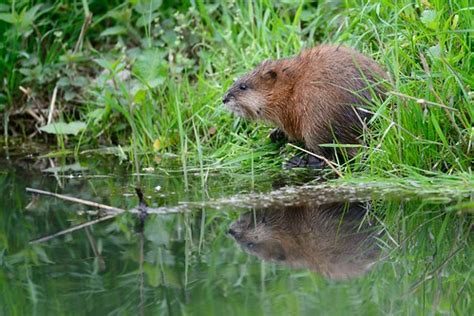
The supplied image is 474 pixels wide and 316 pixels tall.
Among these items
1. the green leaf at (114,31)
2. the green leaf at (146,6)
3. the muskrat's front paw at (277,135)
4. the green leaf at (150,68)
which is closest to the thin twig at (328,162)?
the muskrat's front paw at (277,135)

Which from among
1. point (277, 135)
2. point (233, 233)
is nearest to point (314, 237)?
point (233, 233)

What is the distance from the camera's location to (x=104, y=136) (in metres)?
6.70

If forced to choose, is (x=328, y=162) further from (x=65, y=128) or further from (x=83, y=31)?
(x=83, y=31)

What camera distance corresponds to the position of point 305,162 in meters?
5.46

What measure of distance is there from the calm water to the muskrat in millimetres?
351

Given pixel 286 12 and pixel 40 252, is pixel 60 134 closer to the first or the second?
pixel 286 12

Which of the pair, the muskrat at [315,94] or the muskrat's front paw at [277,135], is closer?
the muskrat at [315,94]

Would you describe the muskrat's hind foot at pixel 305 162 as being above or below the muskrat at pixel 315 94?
below

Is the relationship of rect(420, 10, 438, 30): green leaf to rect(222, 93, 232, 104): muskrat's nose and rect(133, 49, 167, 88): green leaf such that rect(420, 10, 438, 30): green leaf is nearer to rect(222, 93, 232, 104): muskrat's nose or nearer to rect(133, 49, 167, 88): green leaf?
rect(222, 93, 232, 104): muskrat's nose

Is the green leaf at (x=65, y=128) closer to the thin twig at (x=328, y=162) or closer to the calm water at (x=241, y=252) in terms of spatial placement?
the calm water at (x=241, y=252)

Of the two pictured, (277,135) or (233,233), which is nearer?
(233,233)

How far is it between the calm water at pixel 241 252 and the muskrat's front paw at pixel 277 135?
48cm

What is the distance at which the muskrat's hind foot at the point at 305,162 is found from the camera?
17.6 feet

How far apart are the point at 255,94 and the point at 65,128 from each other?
4.95 ft
